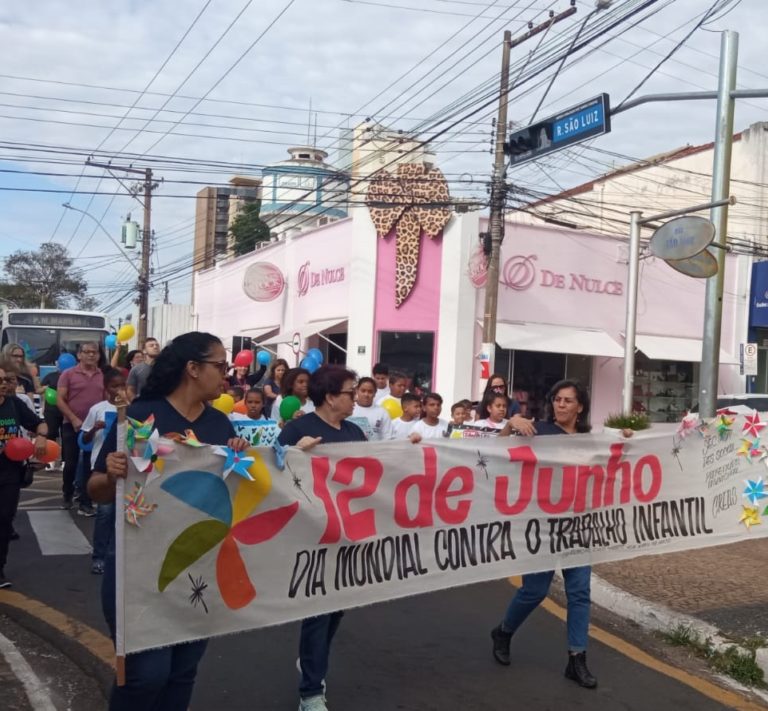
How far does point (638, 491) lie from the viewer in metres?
5.76

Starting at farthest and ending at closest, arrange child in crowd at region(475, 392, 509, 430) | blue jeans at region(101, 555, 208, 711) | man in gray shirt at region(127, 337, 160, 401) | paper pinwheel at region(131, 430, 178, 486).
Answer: man in gray shirt at region(127, 337, 160, 401) < child in crowd at region(475, 392, 509, 430) < paper pinwheel at region(131, 430, 178, 486) < blue jeans at region(101, 555, 208, 711)

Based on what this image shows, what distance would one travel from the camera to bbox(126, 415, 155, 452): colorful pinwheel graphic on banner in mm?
3566

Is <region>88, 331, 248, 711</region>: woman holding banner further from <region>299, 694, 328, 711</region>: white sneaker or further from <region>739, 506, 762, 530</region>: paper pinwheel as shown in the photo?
<region>739, 506, 762, 530</region>: paper pinwheel

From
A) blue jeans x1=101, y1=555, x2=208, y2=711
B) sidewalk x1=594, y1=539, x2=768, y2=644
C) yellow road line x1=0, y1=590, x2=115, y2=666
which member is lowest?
yellow road line x1=0, y1=590, x2=115, y2=666

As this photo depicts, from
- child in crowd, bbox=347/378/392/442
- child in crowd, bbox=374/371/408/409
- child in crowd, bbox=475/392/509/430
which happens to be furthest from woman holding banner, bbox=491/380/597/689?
child in crowd, bbox=374/371/408/409

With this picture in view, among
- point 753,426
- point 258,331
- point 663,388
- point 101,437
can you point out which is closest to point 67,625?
point 101,437

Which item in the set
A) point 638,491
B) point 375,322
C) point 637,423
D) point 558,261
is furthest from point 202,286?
point 638,491

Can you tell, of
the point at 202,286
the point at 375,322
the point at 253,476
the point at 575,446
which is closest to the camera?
the point at 253,476

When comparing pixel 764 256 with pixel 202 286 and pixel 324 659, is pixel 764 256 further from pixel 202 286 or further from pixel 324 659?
pixel 324 659

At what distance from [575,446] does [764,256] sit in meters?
21.7

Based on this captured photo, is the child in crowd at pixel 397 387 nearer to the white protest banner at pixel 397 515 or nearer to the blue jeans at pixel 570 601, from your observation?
the white protest banner at pixel 397 515

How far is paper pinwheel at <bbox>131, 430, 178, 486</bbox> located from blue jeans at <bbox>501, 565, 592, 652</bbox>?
2.36 metres

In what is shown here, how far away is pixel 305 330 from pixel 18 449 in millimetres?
17306

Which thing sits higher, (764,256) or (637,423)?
(764,256)
